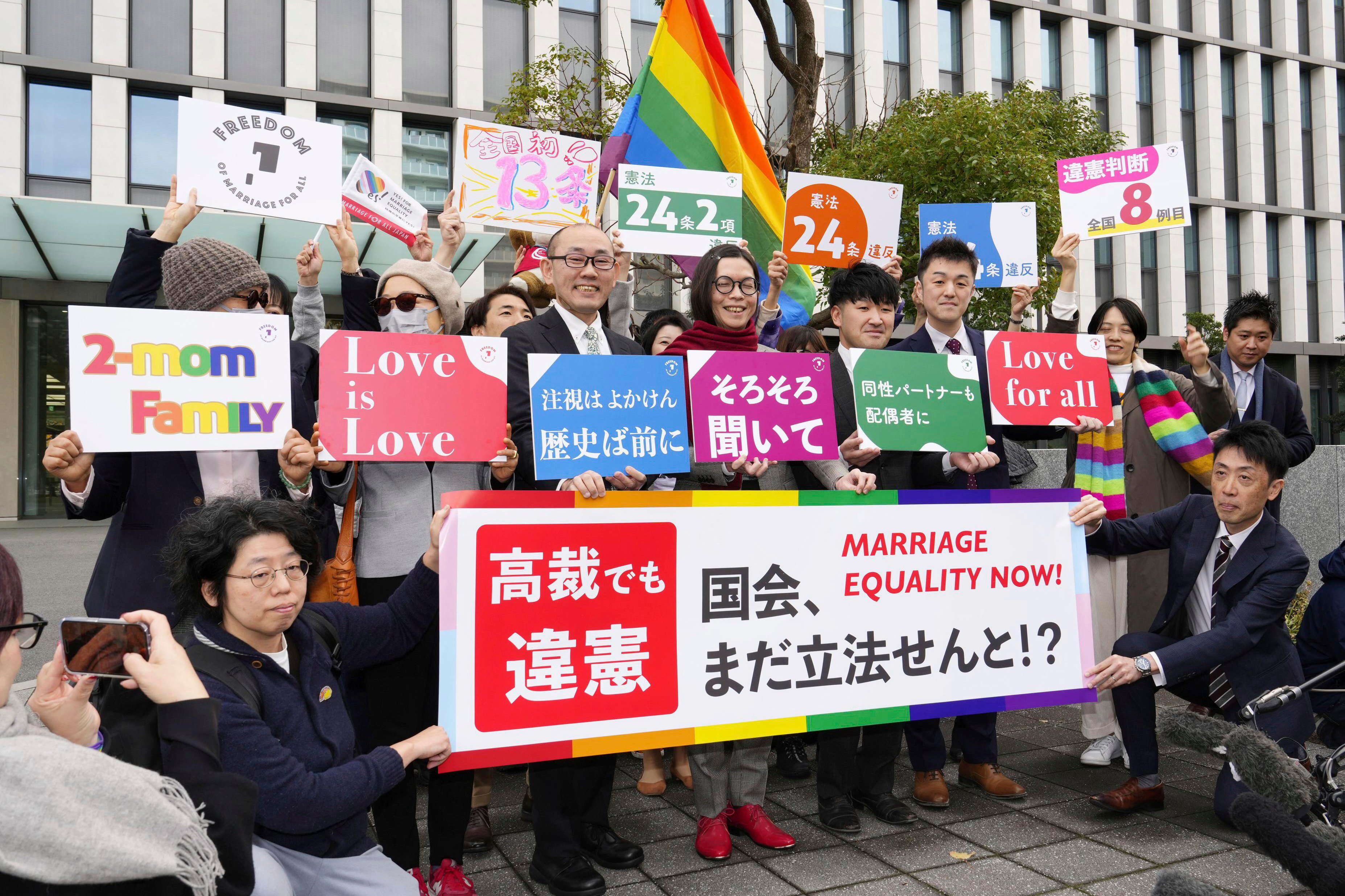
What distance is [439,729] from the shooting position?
2.62 metres

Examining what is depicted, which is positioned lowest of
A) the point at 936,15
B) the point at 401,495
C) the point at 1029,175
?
the point at 401,495

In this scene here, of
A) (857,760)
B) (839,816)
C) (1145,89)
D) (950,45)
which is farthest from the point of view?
(1145,89)

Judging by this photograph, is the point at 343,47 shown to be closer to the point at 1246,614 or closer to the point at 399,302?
the point at 399,302

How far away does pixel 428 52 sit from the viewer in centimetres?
1797

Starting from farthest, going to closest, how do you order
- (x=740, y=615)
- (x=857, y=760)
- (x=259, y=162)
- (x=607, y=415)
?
(x=857, y=760) < (x=259, y=162) < (x=740, y=615) < (x=607, y=415)

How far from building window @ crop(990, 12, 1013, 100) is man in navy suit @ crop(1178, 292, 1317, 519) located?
65.5ft

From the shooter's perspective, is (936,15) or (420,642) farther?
(936,15)

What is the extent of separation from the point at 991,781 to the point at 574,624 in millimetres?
2058

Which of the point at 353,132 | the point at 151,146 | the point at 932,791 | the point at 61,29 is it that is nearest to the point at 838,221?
the point at 932,791

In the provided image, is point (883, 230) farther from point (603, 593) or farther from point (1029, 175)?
point (1029, 175)

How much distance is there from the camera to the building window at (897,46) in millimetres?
21500

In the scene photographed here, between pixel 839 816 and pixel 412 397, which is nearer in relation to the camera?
pixel 412 397

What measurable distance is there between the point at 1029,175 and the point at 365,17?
1368 centimetres

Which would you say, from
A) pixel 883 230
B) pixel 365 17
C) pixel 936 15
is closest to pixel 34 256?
pixel 365 17
